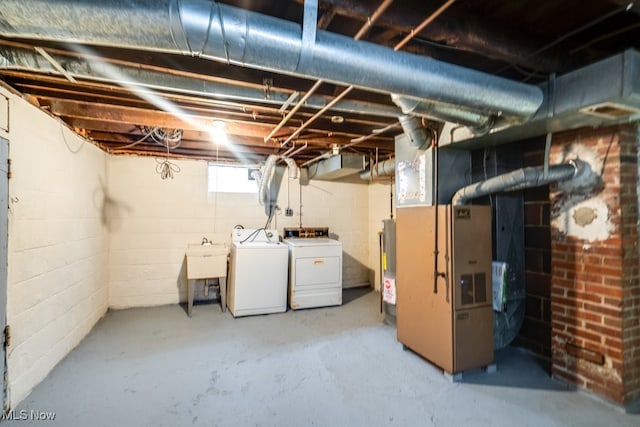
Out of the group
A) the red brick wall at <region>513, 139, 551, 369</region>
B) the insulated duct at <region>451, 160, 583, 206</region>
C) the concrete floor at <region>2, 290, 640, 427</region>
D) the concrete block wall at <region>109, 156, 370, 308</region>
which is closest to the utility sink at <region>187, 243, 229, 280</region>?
the concrete block wall at <region>109, 156, 370, 308</region>

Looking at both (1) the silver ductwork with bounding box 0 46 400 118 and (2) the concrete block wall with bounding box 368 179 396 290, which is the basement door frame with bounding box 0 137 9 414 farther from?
(2) the concrete block wall with bounding box 368 179 396 290

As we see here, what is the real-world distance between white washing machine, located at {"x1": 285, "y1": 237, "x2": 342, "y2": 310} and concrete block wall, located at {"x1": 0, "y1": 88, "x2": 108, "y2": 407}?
7.75ft

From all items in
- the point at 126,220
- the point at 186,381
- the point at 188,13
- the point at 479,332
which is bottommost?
the point at 186,381

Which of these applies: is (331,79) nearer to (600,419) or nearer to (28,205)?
(28,205)

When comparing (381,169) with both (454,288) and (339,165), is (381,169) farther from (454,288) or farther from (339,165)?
(454,288)

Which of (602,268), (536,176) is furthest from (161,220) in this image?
(602,268)

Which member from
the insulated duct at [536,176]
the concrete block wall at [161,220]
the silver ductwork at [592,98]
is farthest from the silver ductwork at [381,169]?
the silver ductwork at [592,98]

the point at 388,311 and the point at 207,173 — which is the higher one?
the point at 207,173

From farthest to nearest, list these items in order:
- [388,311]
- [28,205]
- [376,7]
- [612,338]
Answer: [388,311] < [28,205] < [612,338] < [376,7]

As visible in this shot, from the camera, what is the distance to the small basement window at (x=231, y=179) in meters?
4.54

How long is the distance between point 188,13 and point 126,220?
3817 millimetres

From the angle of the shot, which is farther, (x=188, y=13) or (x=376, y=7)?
(x=376, y=7)

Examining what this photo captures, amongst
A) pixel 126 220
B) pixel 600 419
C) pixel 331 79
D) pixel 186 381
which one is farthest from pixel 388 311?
pixel 126 220

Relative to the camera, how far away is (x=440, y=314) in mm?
2428
